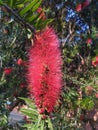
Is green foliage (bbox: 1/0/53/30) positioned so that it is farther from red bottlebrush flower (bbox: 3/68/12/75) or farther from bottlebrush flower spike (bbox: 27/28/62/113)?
red bottlebrush flower (bbox: 3/68/12/75)

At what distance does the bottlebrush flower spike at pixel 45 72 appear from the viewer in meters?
0.93

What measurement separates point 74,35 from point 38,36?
323 cm

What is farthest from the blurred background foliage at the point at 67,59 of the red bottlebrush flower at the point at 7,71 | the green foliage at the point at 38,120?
the green foliage at the point at 38,120

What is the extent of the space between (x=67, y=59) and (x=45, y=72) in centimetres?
313

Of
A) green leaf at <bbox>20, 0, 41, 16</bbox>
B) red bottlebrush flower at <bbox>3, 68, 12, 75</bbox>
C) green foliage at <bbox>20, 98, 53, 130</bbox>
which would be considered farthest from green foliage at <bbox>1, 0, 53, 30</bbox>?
red bottlebrush flower at <bbox>3, 68, 12, 75</bbox>

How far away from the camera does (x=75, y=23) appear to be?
14.0 ft

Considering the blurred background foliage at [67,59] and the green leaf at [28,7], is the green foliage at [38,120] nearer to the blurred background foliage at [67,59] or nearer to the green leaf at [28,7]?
the green leaf at [28,7]

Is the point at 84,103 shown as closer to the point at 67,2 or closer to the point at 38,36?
the point at 67,2

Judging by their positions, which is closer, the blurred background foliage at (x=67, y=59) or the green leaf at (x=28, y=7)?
the green leaf at (x=28, y=7)

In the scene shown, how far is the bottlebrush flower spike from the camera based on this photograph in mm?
935

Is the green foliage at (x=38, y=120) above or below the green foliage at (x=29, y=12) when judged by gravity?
below

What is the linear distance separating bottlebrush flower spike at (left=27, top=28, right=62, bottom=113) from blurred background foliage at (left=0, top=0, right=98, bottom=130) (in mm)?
1322

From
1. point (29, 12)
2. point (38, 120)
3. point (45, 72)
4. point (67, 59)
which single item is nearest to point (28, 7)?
point (29, 12)

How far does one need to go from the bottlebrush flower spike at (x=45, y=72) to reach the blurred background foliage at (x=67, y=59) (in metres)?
1.32
